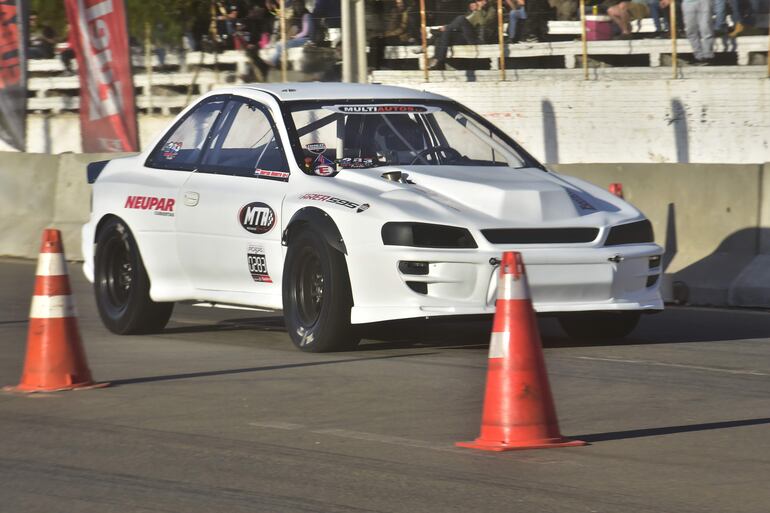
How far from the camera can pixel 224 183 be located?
10.2 metres

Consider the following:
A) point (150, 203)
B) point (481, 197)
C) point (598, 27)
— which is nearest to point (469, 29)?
point (598, 27)

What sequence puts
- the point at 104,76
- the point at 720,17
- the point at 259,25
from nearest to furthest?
the point at 720,17 → the point at 104,76 → the point at 259,25

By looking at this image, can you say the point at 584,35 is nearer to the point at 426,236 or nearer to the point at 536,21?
the point at 536,21

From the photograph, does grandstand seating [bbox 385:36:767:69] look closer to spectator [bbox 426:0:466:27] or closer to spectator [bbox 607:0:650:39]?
spectator [bbox 607:0:650:39]

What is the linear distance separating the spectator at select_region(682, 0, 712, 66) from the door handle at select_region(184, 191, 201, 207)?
38.3ft

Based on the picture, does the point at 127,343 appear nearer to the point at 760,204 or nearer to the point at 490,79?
the point at 760,204

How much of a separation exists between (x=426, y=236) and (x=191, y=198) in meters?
1.96

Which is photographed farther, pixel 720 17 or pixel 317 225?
pixel 720 17

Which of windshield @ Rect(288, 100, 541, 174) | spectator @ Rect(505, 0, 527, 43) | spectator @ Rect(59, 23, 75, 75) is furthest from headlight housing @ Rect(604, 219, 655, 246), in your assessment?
spectator @ Rect(59, 23, 75, 75)

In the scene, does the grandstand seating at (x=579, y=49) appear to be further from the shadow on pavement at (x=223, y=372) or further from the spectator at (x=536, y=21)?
the shadow on pavement at (x=223, y=372)

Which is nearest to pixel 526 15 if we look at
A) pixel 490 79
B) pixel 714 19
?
pixel 490 79

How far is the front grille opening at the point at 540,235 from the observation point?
909 centimetres

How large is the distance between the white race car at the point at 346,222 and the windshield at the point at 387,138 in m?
0.01

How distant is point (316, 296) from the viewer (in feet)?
31.1
